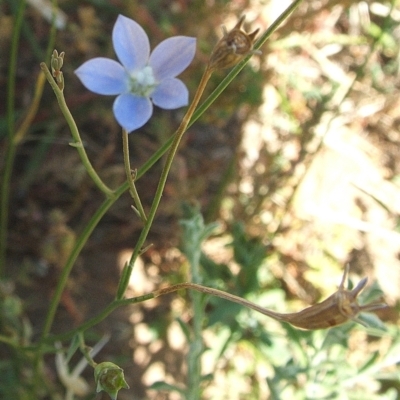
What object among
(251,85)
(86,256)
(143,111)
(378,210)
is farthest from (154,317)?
(143,111)

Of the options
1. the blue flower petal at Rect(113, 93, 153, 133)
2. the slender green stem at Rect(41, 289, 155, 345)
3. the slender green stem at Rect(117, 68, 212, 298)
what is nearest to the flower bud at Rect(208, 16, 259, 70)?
the slender green stem at Rect(117, 68, 212, 298)

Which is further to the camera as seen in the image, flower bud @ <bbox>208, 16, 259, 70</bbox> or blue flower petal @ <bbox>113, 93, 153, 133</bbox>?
blue flower petal @ <bbox>113, 93, 153, 133</bbox>

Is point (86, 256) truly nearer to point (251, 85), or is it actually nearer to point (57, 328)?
point (57, 328)

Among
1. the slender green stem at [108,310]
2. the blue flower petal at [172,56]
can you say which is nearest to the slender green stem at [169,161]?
the slender green stem at [108,310]

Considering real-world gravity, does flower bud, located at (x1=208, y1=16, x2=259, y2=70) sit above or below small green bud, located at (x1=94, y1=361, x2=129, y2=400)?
above

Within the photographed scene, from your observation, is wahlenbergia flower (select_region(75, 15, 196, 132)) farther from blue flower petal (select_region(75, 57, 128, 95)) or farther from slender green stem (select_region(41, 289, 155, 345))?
slender green stem (select_region(41, 289, 155, 345))

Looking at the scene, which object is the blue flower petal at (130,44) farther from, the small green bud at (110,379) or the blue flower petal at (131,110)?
the small green bud at (110,379)

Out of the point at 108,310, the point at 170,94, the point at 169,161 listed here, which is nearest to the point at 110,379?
the point at 108,310

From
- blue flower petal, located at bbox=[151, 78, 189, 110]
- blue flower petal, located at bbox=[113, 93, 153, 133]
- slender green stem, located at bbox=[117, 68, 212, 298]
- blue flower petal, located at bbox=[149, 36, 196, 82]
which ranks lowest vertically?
slender green stem, located at bbox=[117, 68, 212, 298]
